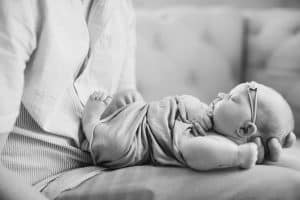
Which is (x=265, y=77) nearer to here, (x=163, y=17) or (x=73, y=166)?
(x=163, y=17)

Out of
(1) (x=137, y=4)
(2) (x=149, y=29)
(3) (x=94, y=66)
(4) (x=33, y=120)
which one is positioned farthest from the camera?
(1) (x=137, y=4)

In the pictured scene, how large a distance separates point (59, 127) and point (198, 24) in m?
0.99

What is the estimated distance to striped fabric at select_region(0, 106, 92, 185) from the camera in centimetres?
98

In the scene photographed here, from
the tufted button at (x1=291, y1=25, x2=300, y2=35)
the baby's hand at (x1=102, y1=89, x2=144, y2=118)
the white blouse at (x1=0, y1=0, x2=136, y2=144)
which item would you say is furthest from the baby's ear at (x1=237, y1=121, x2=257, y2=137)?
the tufted button at (x1=291, y1=25, x2=300, y2=35)

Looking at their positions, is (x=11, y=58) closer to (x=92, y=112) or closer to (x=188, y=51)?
(x=92, y=112)

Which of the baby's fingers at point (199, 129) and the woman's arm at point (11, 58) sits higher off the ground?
the woman's arm at point (11, 58)

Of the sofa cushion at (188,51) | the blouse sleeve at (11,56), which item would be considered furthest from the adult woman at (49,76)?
the sofa cushion at (188,51)

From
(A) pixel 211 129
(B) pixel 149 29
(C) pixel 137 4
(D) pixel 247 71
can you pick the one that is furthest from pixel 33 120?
(C) pixel 137 4

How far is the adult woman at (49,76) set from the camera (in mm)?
884

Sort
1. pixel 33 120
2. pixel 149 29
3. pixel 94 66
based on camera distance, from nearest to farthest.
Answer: pixel 33 120
pixel 94 66
pixel 149 29

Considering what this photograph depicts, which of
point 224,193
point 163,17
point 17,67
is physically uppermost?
point 17,67

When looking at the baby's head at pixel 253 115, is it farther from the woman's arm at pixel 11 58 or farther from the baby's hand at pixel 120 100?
the woman's arm at pixel 11 58

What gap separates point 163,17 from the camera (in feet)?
6.04

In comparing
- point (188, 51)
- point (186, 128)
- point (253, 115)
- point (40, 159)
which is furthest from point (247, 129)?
point (188, 51)
